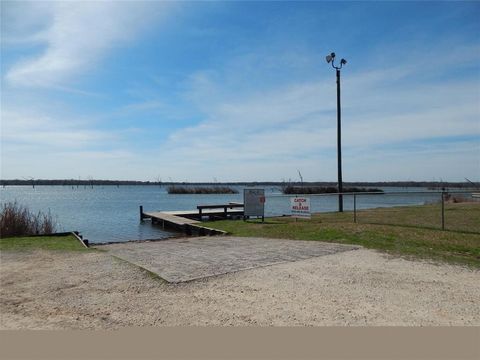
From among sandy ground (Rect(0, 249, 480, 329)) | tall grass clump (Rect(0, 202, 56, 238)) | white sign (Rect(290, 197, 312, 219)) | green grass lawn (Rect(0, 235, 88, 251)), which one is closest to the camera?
sandy ground (Rect(0, 249, 480, 329))

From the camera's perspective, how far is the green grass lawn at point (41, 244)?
35.5 feet

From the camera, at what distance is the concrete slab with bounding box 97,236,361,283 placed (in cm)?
745

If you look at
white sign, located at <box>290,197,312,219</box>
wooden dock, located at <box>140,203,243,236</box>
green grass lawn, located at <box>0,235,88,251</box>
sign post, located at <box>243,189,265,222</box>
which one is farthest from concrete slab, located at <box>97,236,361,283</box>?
wooden dock, located at <box>140,203,243,236</box>

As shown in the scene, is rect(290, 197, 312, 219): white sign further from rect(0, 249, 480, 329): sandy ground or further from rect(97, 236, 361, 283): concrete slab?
rect(0, 249, 480, 329): sandy ground

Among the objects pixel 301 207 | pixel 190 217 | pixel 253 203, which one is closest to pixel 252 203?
pixel 253 203

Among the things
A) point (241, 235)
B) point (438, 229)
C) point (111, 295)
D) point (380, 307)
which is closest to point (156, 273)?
point (111, 295)

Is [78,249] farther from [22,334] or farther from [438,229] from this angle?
[438,229]

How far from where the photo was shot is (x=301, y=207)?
53.8 ft

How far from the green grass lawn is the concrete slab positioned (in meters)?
1.88

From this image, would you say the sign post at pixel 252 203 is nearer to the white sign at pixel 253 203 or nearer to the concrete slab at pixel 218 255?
the white sign at pixel 253 203

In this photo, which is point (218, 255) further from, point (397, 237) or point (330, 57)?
point (330, 57)

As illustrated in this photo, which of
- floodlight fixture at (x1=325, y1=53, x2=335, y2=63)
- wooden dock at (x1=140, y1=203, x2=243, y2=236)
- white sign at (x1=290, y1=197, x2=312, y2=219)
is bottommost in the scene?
wooden dock at (x1=140, y1=203, x2=243, y2=236)

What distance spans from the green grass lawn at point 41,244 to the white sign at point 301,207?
8.51 meters

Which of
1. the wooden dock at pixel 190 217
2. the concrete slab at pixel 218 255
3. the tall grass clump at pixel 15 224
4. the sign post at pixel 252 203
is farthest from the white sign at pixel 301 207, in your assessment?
the tall grass clump at pixel 15 224
